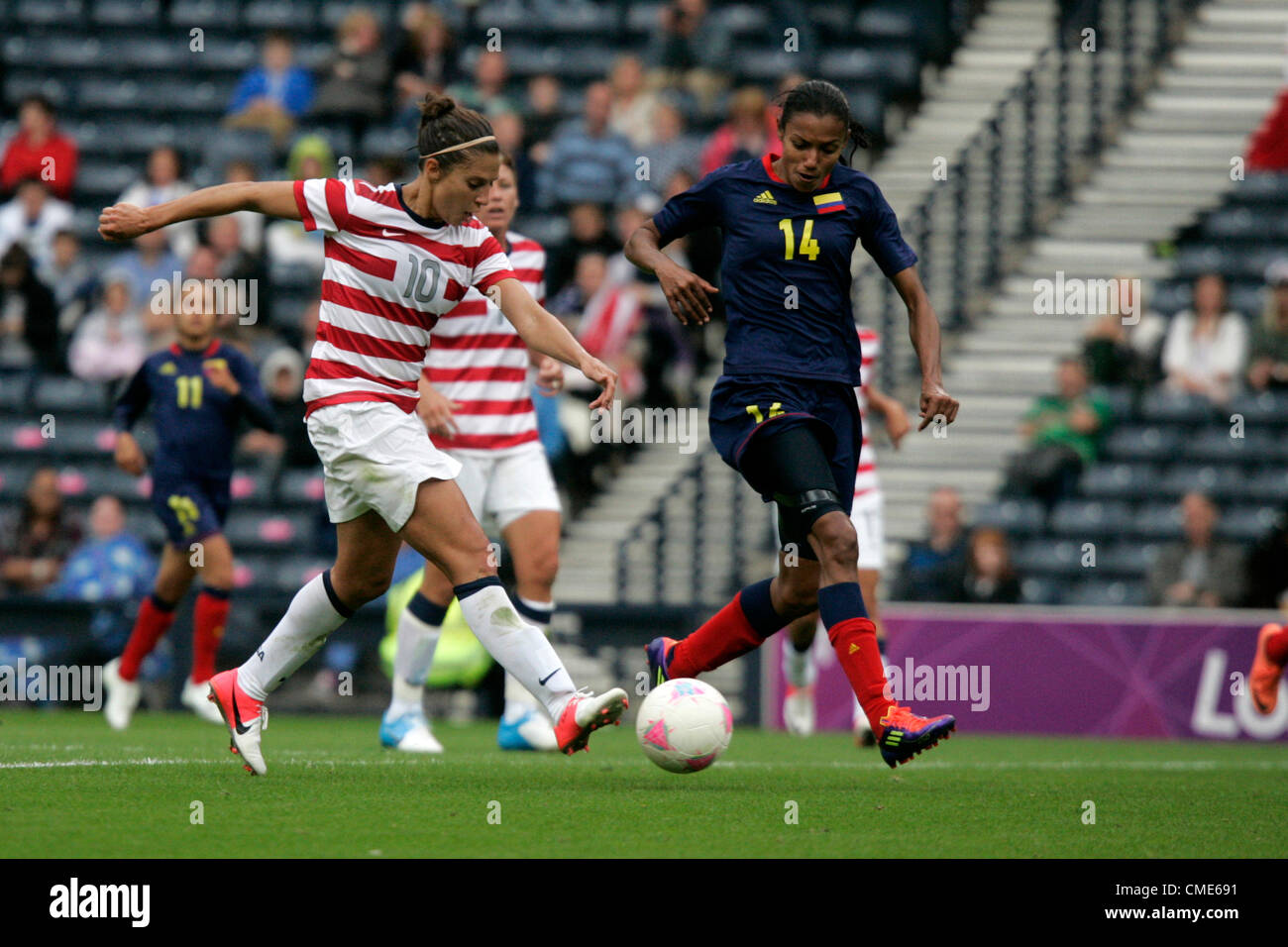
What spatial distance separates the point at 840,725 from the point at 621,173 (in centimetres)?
536

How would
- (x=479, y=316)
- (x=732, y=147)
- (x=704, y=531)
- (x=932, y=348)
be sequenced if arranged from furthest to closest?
(x=732, y=147) → (x=704, y=531) → (x=479, y=316) → (x=932, y=348)

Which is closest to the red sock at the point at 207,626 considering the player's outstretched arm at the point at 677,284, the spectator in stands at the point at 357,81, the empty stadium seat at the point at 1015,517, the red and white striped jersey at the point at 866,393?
the red and white striped jersey at the point at 866,393

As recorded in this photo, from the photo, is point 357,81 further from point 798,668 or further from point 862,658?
point 862,658

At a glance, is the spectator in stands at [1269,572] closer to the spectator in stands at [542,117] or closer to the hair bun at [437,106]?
the spectator in stands at [542,117]

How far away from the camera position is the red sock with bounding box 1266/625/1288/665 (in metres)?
9.01

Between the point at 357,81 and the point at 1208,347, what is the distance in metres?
7.65

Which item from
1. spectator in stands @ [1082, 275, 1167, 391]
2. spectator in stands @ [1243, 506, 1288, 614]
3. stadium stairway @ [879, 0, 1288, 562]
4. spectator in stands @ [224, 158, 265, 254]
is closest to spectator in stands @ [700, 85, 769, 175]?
stadium stairway @ [879, 0, 1288, 562]

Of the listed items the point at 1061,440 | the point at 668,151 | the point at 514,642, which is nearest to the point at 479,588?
the point at 514,642

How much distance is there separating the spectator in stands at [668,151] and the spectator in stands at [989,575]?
4073mm

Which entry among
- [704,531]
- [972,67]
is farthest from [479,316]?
[972,67]

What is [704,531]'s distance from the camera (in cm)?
1316

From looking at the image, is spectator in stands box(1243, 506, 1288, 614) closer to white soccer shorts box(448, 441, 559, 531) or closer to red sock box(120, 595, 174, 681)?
white soccer shorts box(448, 441, 559, 531)

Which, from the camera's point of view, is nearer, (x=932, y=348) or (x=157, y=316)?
(x=932, y=348)

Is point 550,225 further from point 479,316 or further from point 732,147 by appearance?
point 479,316
